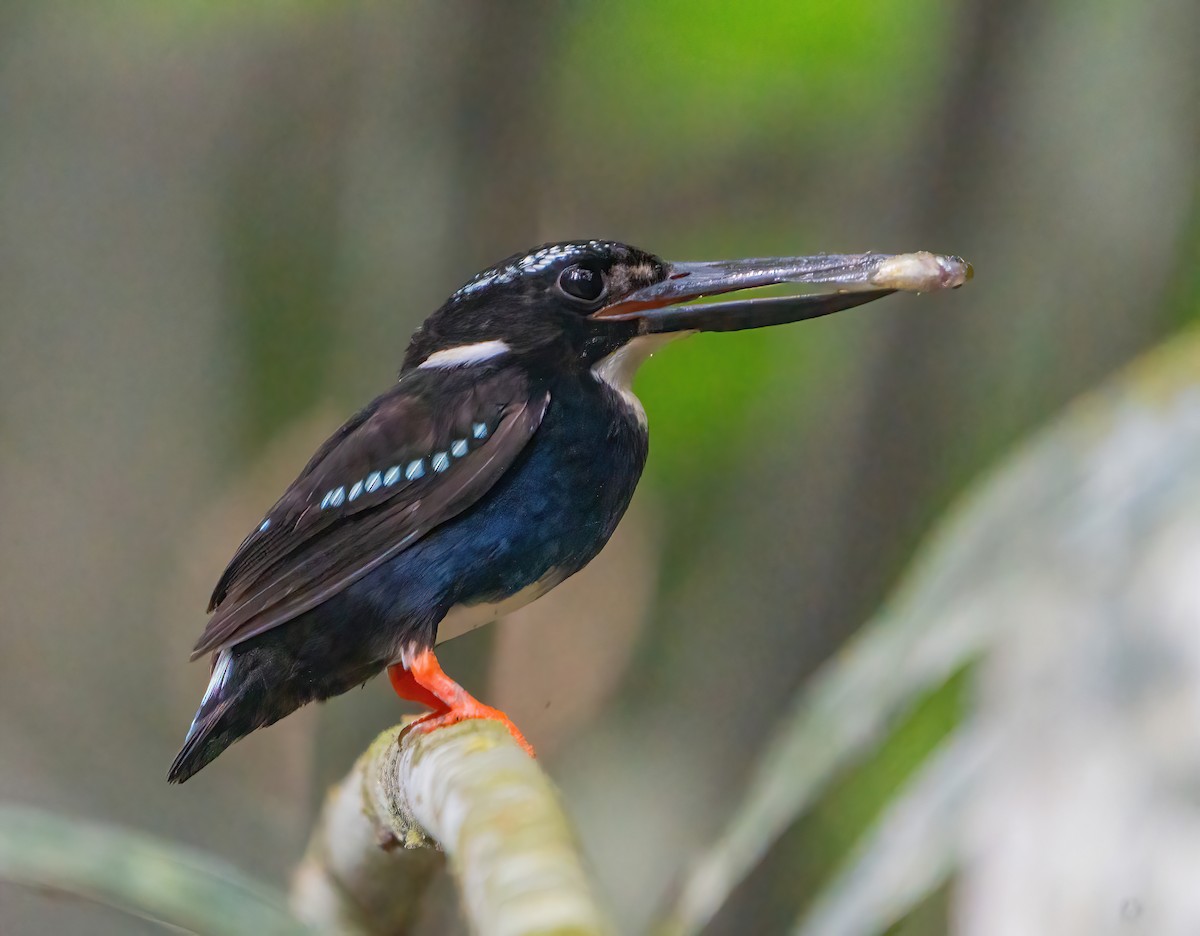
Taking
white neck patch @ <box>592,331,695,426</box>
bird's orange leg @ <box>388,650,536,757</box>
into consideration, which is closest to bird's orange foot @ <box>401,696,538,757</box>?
bird's orange leg @ <box>388,650,536,757</box>

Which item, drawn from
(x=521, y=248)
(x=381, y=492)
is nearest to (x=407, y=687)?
(x=381, y=492)

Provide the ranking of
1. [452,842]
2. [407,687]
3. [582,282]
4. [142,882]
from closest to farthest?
[452,842] < [142,882] < [582,282] < [407,687]

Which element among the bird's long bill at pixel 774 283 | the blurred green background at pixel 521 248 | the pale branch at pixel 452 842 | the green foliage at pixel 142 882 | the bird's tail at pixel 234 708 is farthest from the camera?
the blurred green background at pixel 521 248

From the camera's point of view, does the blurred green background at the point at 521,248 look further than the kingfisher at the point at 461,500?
Yes

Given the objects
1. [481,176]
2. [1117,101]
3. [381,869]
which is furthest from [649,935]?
[1117,101]

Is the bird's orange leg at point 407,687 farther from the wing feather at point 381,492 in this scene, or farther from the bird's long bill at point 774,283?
the bird's long bill at point 774,283

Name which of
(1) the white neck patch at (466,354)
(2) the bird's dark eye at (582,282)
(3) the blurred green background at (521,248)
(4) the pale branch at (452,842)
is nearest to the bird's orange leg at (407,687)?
(4) the pale branch at (452,842)

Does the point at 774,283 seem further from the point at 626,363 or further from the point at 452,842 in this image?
the point at 452,842

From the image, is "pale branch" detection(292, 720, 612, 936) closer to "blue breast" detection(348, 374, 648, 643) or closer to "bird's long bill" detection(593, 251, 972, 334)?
"blue breast" detection(348, 374, 648, 643)
